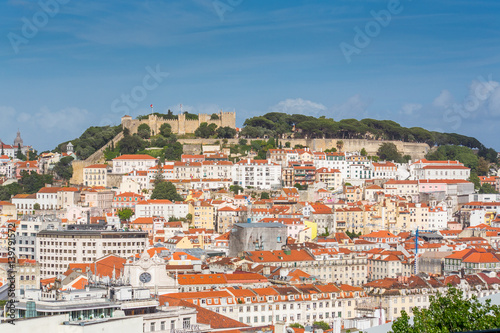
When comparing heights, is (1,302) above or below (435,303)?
below

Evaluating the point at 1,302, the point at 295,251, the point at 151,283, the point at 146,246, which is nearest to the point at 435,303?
the point at 151,283

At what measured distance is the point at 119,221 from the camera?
57.6 metres

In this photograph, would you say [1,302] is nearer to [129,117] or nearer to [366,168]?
[366,168]

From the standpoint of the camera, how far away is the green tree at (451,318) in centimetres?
1397

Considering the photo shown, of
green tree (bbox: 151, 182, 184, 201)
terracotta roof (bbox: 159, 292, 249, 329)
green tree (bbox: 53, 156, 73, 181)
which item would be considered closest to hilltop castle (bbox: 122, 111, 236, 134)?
green tree (bbox: 53, 156, 73, 181)

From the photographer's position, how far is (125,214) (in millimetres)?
58938

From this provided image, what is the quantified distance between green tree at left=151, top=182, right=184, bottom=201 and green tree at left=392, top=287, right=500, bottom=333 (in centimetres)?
4793

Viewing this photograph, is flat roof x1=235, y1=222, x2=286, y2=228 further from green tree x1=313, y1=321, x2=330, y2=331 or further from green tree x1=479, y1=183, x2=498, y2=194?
green tree x1=479, y1=183, x2=498, y2=194

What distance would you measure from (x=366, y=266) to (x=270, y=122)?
127ft

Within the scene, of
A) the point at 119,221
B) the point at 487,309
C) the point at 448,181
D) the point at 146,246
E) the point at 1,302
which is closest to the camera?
the point at 487,309

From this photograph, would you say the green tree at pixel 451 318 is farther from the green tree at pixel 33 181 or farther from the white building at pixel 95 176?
the green tree at pixel 33 181

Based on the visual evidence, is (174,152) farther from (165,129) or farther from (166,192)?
(166,192)

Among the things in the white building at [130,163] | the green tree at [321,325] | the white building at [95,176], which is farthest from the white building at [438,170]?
the green tree at [321,325]

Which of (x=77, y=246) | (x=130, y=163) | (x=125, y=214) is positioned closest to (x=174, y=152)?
(x=130, y=163)
